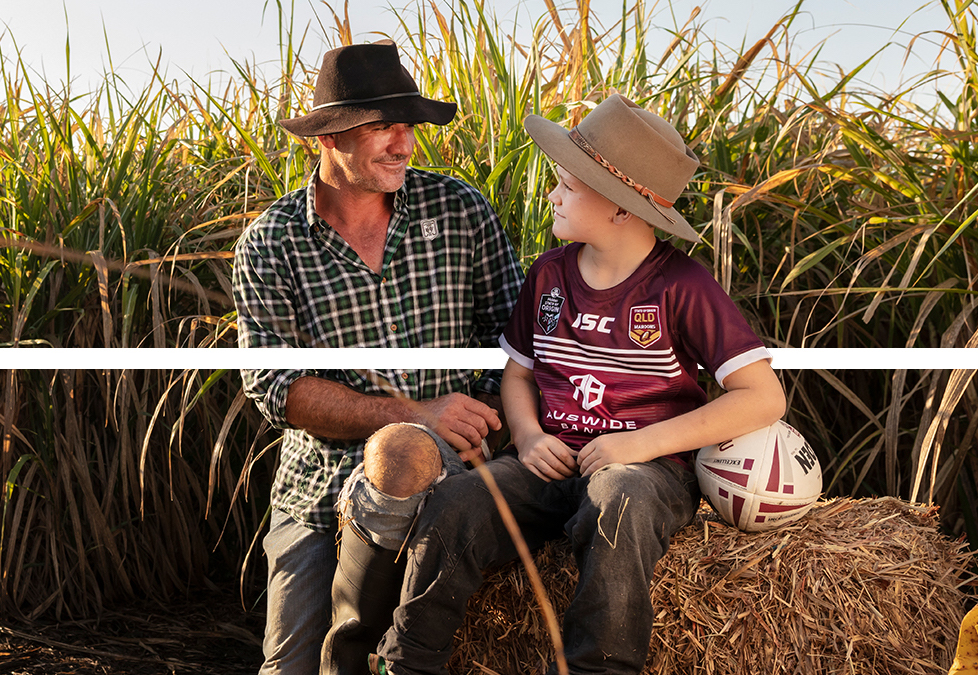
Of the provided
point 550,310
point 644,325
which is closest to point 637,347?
point 644,325

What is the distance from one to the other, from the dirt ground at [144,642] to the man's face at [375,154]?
165cm

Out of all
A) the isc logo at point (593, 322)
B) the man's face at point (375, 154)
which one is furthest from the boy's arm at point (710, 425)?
the man's face at point (375, 154)

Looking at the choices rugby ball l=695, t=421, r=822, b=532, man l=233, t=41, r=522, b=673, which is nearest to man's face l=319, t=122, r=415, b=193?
man l=233, t=41, r=522, b=673

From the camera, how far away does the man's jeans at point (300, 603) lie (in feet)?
7.72

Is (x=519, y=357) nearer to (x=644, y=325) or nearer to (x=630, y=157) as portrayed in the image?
(x=644, y=325)

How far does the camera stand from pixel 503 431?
8.98ft

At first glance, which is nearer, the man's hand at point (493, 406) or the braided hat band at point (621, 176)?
the braided hat band at point (621, 176)

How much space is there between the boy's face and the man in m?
0.45

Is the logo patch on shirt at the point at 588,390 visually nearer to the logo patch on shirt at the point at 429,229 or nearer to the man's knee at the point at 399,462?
the man's knee at the point at 399,462

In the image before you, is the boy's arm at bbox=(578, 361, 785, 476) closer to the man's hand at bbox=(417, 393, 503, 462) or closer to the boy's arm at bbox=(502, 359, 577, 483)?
the boy's arm at bbox=(502, 359, 577, 483)

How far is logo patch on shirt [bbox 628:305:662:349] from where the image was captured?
210cm

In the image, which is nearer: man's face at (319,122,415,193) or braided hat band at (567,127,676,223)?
braided hat band at (567,127,676,223)

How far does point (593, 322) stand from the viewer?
Answer: 7.14 feet

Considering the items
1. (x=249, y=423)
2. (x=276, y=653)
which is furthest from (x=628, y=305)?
(x=249, y=423)
